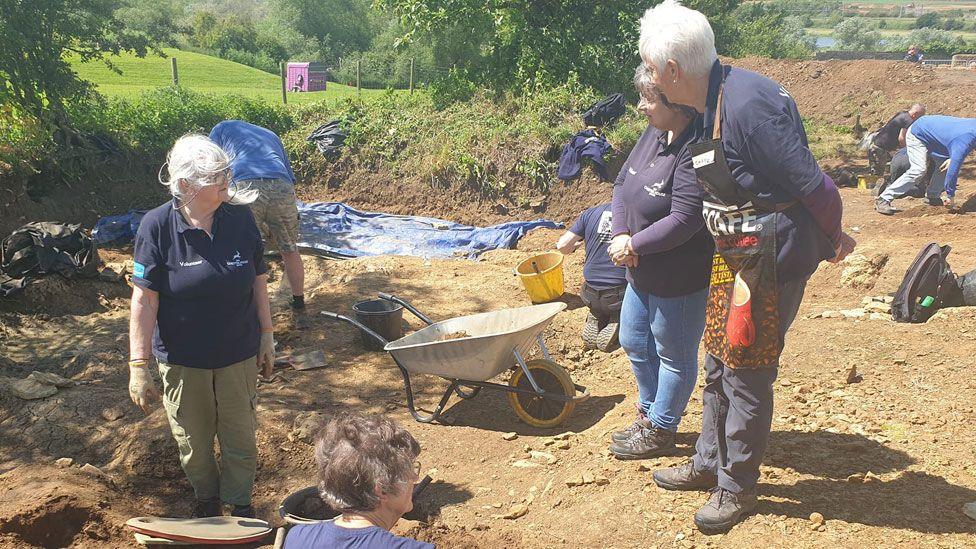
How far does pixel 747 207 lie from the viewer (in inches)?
96.1

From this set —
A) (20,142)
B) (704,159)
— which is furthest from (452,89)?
(704,159)

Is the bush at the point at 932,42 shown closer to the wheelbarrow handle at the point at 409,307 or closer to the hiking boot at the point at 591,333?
the hiking boot at the point at 591,333

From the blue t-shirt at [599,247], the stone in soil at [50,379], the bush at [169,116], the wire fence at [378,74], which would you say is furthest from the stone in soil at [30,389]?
the wire fence at [378,74]

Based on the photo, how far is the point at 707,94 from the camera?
8.23 feet

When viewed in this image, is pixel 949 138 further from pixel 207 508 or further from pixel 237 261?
pixel 207 508

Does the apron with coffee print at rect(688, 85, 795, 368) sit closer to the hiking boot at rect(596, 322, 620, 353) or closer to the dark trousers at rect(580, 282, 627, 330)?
the dark trousers at rect(580, 282, 627, 330)

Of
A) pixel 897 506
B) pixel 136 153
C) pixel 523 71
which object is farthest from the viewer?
pixel 523 71

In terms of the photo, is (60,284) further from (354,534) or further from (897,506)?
(897,506)

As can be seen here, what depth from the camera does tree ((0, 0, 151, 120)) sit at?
8.47 m

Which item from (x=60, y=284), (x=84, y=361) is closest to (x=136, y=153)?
(x=60, y=284)

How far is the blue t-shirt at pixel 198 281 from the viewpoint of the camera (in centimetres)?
293

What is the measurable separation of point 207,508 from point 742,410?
243 cm

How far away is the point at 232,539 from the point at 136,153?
8412mm

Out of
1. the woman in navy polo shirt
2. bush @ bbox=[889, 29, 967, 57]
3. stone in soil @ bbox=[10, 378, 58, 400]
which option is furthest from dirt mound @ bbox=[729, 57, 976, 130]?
bush @ bbox=[889, 29, 967, 57]
